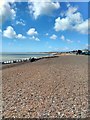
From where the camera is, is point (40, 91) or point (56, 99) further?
point (40, 91)

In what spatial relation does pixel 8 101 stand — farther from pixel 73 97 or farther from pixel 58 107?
pixel 73 97

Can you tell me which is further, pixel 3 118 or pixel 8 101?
pixel 8 101

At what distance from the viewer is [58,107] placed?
8.80 m

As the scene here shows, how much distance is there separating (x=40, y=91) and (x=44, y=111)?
12.3 ft

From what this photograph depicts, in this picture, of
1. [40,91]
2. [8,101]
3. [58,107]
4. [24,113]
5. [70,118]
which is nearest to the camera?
[70,118]

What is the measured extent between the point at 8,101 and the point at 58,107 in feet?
8.30

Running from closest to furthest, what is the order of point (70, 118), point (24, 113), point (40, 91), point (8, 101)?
point (70, 118) < point (24, 113) < point (8, 101) < point (40, 91)

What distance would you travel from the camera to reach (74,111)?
8328mm

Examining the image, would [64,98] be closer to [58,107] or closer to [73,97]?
[73,97]

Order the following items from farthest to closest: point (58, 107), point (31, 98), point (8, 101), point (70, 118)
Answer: point (31, 98), point (8, 101), point (58, 107), point (70, 118)

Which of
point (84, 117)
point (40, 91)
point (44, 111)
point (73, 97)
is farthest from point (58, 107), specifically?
point (40, 91)

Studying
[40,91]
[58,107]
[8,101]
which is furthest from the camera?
[40,91]

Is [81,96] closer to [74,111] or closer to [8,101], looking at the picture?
[74,111]

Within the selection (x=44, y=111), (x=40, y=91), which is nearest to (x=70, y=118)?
(x=44, y=111)
